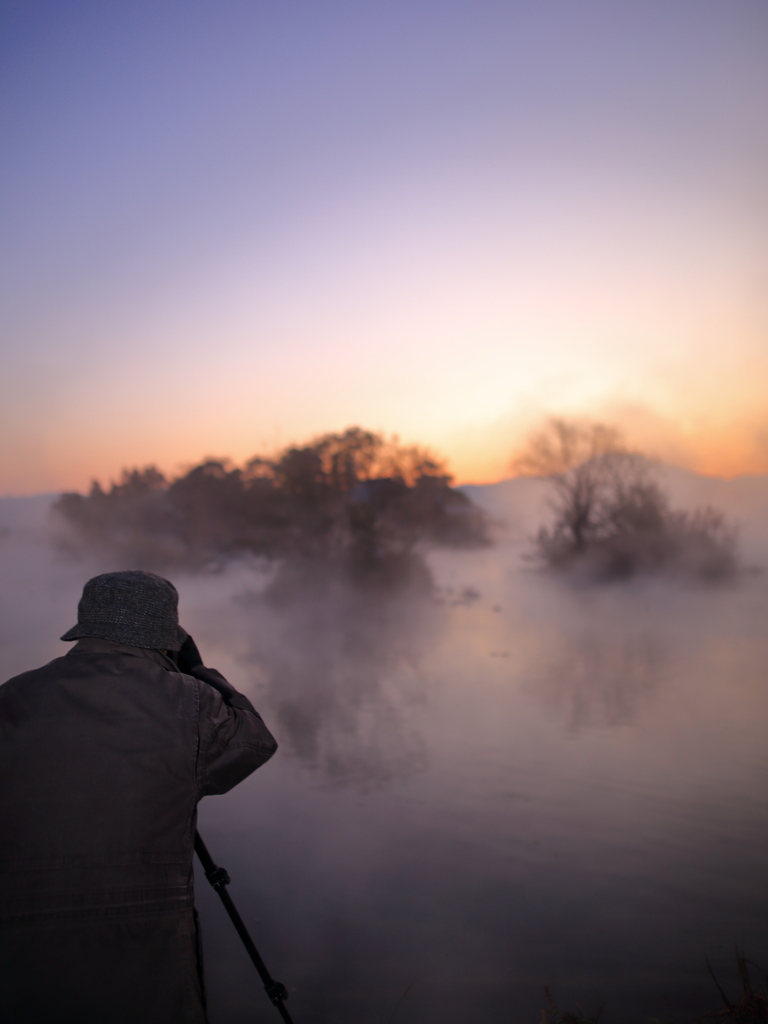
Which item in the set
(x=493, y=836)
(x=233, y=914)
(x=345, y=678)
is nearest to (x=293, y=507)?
(x=345, y=678)

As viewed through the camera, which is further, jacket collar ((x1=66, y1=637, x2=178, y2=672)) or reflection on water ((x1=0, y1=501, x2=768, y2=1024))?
reflection on water ((x1=0, y1=501, x2=768, y2=1024))

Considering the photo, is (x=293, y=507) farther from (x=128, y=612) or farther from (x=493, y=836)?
(x=128, y=612)

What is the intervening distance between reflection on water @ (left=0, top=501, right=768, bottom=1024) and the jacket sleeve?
190 cm

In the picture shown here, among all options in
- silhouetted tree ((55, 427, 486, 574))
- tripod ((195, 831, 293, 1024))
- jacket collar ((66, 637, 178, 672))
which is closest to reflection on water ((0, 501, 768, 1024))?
tripod ((195, 831, 293, 1024))

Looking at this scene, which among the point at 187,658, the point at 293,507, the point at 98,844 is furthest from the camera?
the point at 293,507

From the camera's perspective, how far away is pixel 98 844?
1.33m

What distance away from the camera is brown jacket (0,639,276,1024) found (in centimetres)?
128

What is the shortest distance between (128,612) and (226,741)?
1.28 feet

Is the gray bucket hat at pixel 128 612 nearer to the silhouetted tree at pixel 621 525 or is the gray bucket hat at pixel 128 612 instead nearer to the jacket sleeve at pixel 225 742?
the jacket sleeve at pixel 225 742

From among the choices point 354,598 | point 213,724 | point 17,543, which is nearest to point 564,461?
point 354,598

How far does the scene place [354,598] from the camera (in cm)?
1700

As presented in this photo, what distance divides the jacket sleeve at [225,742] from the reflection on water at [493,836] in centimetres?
190

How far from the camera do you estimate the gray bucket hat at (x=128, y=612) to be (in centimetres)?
154

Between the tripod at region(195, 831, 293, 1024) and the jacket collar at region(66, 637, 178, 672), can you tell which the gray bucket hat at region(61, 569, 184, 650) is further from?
the tripod at region(195, 831, 293, 1024)
